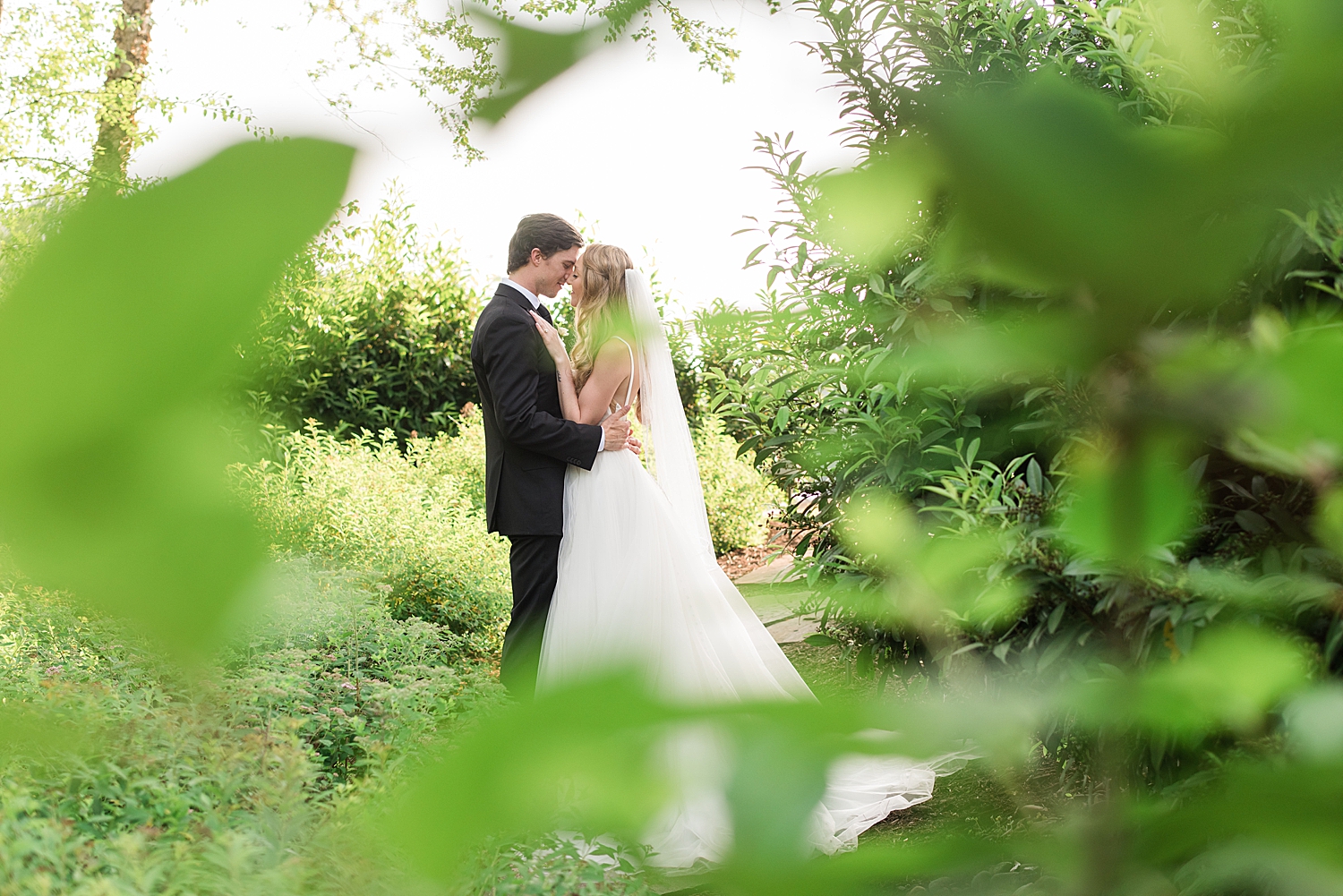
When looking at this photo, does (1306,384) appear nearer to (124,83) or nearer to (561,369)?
(124,83)

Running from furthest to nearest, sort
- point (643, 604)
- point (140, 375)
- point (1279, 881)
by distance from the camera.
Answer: point (643, 604)
point (1279, 881)
point (140, 375)

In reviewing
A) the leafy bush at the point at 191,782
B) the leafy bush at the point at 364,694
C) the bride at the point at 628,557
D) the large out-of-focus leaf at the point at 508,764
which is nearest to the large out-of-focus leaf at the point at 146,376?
the large out-of-focus leaf at the point at 508,764

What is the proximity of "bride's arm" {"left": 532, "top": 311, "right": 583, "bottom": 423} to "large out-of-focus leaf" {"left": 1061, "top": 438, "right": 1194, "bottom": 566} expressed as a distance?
276 cm

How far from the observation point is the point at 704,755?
0.39 ft

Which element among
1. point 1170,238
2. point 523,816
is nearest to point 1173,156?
point 1170,238

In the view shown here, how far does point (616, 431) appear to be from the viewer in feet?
10.2

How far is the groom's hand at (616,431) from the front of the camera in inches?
121

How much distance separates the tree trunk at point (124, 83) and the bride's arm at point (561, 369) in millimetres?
2689

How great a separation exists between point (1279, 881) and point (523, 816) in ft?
0.71

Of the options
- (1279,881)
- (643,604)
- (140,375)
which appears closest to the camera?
(140,375)

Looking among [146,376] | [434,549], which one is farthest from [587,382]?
[146,376]

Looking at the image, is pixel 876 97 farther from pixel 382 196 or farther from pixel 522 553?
pixel 522 553

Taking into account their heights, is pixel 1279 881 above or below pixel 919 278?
below

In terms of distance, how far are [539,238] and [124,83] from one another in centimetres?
282
